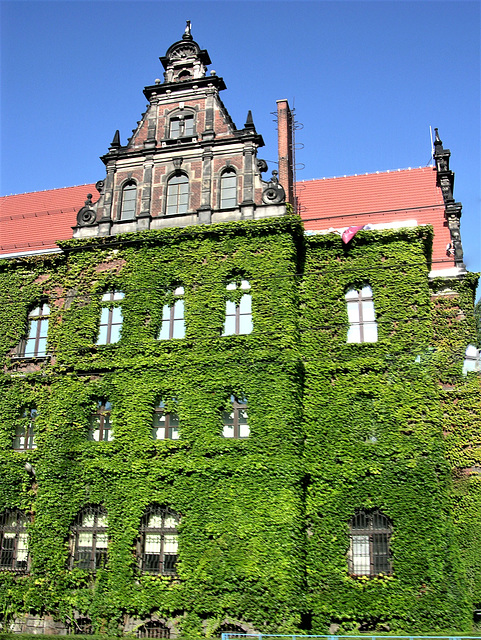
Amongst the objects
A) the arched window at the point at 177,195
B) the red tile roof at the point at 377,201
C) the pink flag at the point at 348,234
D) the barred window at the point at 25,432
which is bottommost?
the barred window at the point at 25,432

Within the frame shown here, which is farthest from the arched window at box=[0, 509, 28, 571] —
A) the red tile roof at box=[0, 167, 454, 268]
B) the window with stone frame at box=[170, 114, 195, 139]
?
the window with stone frame at box=[170, 114, 195, 139]

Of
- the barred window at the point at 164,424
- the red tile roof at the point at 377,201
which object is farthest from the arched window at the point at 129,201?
the barred window at the point at 164,424

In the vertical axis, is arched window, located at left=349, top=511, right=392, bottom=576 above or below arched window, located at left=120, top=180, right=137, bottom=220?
below

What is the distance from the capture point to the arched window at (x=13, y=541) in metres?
19.2

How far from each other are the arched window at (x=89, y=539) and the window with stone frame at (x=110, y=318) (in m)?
5.54

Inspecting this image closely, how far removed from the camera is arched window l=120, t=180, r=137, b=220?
22.3 metres

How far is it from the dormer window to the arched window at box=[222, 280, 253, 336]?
6608mm

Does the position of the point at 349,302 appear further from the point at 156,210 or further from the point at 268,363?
the point at 156,210

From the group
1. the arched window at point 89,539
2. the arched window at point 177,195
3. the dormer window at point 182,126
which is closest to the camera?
the arched window at point 89,539

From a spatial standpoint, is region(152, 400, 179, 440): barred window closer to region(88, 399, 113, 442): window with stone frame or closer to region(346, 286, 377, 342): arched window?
region(88, 399, 113, 442): window with stone frame

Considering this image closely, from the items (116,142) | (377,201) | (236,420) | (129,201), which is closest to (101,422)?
(236,420)

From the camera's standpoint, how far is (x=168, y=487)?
18141 mm

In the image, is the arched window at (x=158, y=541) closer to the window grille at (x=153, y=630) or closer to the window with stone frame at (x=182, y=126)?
the window grille at (x=153, y=630)

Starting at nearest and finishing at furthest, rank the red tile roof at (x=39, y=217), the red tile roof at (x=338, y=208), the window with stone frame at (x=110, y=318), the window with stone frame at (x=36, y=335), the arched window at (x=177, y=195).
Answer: the window with stone frame at (x=110, y=318), the arched window at (x=177, y=195), the window with stone frame at (x=36, y=335), the red tile roof at (x=338, y=208), the red tile roof at (x=39, y=217)
